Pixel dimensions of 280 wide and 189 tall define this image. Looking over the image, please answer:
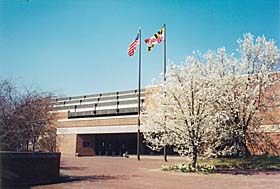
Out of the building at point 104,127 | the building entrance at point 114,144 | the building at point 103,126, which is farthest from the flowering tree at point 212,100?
the building entrance at point 114,144

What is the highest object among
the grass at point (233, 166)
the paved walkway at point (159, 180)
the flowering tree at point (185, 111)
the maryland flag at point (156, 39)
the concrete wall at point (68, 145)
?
the maryland flag at point (156, 39)

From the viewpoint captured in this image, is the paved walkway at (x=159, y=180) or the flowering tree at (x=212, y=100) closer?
the paved walkway at (x=159, y=180)

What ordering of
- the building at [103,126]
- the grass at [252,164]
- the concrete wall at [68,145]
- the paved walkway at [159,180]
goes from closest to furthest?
the paved walkway at [159,180]
the grass at [252,164]
the building at [103,126]
the concrete wall at [68,145]

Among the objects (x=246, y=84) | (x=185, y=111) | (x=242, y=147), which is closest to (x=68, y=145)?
(x=242, y=147)

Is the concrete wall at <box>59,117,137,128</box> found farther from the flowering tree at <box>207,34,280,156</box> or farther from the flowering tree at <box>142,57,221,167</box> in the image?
the flowering tree at <box>142,57,221,167</box>

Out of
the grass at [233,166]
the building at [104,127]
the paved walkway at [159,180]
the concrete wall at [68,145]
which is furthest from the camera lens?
the concrete wall at [68,145]

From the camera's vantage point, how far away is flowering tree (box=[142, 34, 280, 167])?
13594 millimetres

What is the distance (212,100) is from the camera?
14172 mm

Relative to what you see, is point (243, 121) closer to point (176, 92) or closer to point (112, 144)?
point (176, 92)

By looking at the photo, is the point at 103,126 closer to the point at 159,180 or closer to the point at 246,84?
the point at 246,84

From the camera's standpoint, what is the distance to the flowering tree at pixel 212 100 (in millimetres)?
13594

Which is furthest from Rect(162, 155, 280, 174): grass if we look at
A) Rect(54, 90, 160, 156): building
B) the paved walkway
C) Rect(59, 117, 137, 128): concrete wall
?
Rect(54, 90, 160, 156): building

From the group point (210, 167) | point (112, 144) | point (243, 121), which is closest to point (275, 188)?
point (210, 167)

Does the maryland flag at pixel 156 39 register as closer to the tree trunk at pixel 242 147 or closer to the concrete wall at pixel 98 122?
the tree trunk at pixel 242 147
